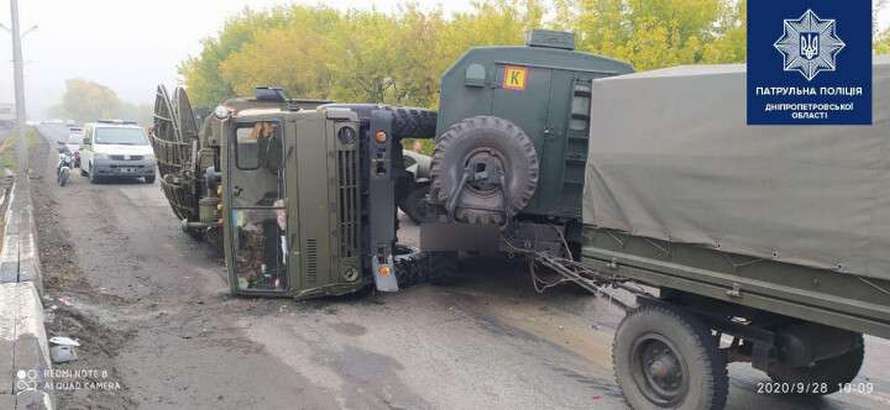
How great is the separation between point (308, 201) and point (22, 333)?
2885 millimetres

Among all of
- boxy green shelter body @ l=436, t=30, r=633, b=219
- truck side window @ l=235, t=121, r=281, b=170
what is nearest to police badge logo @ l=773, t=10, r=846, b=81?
boxy green shelter body @ l=436, t=30, r=633, b=219

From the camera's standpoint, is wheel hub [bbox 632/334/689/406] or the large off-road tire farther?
the large off-road tire

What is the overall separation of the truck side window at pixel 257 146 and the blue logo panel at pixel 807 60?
493cm

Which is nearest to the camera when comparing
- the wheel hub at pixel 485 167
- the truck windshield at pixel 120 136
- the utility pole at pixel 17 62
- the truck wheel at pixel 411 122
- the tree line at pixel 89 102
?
the wheel hub at pixel 485 167

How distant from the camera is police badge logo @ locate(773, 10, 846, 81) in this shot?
155 inches

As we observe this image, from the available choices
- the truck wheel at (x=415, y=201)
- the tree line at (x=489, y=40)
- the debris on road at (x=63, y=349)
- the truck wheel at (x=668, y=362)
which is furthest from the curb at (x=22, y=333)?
the tree line at (x=489, y=40)

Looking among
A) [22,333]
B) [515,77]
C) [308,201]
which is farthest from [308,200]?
[22,333]

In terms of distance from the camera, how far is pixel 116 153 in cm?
2070

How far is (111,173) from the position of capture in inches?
807

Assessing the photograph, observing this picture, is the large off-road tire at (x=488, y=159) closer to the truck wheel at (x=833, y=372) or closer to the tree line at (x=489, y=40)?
the truck wheel at (x=833, y=372)

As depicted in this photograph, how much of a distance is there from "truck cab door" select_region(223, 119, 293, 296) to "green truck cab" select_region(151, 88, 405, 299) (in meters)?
0.01

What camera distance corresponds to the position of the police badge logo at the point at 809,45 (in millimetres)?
3936

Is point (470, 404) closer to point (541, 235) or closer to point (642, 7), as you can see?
point (541, 235)

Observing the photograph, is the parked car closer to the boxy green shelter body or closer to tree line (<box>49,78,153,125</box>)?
the boxy green shelter body
